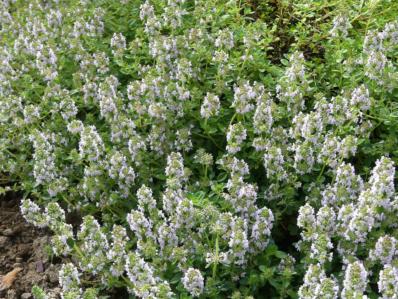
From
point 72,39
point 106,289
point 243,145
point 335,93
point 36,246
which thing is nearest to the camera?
point 106,289

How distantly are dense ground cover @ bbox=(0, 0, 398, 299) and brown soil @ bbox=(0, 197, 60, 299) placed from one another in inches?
7.5

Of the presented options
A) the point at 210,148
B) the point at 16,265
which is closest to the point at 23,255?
the point at 16,265

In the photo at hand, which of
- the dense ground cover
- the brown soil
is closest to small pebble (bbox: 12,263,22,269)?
the brown soil

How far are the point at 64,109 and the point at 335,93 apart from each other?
1.98 metres

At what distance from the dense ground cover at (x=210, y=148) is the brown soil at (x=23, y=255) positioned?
0.19 m

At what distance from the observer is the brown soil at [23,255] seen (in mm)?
3945

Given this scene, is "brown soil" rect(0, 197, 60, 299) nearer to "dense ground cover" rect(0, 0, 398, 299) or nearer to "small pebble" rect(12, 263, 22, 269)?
"small pebble" rect(12, 263, 22, 269)

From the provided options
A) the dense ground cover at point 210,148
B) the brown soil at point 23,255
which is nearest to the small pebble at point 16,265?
the brown soil at point 23,255

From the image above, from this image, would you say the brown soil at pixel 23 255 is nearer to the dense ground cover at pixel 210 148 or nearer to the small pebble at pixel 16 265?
the small pebble at pixel 16 265

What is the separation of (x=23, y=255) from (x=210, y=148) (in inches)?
58.9

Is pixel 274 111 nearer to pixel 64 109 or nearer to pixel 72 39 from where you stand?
pixel 64 109

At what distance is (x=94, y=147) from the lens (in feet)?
12.4

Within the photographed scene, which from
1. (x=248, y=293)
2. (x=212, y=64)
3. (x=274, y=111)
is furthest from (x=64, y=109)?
(x=248, y=293)

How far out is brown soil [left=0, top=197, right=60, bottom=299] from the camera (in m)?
3.95
